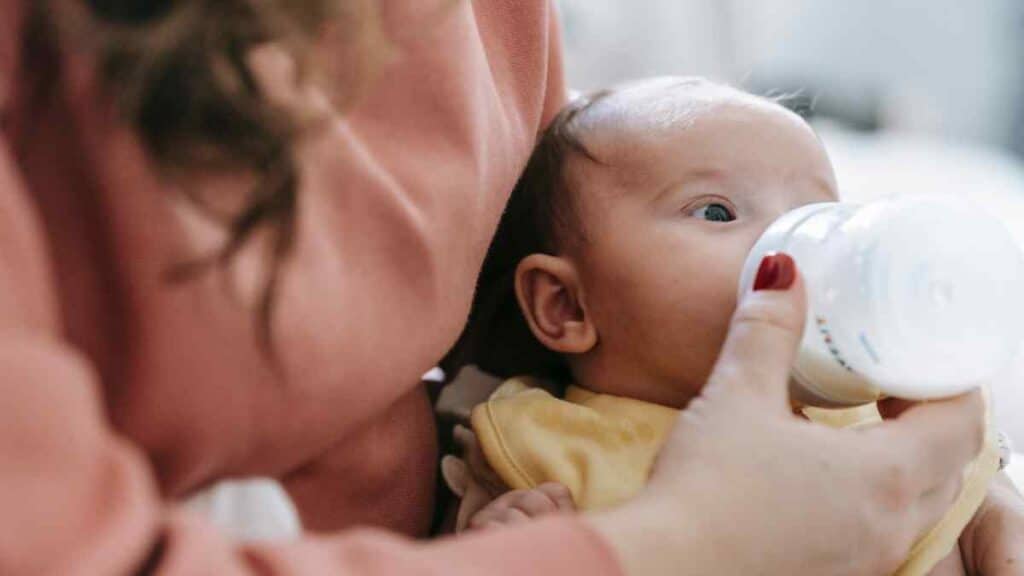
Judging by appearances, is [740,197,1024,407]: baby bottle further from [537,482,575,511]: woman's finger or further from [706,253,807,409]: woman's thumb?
[537,482,575,511]: woman's finger

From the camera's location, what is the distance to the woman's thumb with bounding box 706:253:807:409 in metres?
0.70

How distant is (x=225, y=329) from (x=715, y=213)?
44 centimetres

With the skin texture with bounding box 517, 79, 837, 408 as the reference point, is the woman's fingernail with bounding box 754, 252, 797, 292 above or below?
above

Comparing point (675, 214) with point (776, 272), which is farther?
point (675, 214)

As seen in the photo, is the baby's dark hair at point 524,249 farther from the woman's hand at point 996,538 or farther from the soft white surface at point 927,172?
the soft white surface at point 927,172

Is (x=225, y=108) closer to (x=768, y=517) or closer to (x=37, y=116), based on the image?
(x=37, y=116)

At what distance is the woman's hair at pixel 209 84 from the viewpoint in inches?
20.3

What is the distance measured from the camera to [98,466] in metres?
0.50

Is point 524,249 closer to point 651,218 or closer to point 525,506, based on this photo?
point 651,218

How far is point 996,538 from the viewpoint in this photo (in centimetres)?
88

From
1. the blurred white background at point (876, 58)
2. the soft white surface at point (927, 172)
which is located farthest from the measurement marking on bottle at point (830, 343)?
the blurred white background at point (876, 58)

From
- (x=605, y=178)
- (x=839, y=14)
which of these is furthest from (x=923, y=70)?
(x=605, y=178)

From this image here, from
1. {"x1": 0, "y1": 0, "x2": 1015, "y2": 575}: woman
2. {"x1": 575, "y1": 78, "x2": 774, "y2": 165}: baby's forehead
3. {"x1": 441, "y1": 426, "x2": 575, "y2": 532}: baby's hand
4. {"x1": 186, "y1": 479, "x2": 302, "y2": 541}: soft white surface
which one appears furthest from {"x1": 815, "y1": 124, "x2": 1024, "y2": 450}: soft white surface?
{"x1": 186, "y1": 479, "x2": 302, "y2": 541}: soft white surface

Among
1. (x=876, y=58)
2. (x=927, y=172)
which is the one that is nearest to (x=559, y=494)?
(x=927, y=172)
